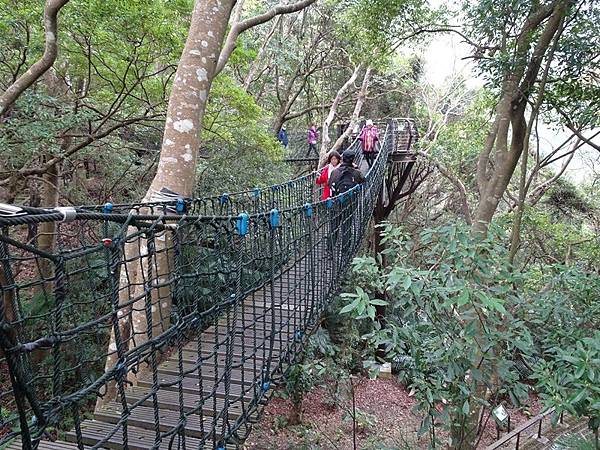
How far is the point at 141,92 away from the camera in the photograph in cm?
331

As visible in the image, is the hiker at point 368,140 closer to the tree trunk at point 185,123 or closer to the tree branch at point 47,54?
the tree trunk at point 185,123

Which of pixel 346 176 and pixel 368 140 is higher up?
pixel 368 140

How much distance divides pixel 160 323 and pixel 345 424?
2.99 m

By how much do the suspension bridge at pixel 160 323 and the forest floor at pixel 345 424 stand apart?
4.24ft

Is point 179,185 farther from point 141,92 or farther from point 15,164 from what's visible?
point 15,164

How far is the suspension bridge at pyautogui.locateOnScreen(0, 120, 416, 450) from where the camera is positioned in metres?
0.77

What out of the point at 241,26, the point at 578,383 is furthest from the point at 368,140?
the point at 578,383

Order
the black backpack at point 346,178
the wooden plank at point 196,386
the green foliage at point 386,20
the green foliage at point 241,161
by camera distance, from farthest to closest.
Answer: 1. the green foliage at point 241,161
2. the black backpack at point 346,178
3. the green foliage at point 386,20
4. the wooden plank at point 196,386

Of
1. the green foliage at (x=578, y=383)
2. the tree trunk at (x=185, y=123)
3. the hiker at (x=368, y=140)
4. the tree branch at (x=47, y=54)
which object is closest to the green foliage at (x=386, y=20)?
the tree trunk at (x=185, y=123)

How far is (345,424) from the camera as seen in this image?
4.07m

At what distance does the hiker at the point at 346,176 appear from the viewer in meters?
3.52

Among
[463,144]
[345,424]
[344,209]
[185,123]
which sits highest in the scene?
[185,123]

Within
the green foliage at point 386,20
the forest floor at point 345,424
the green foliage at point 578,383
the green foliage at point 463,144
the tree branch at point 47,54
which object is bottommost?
the forest floor at point 345,424

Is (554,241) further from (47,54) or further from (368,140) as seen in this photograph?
(47,54)
